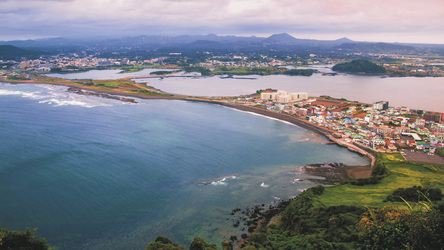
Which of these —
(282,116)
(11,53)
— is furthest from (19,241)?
(11,53)

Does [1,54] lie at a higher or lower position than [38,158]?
higher

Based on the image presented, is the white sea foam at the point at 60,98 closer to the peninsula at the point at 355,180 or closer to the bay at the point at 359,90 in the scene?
the bay at the point at 359,90

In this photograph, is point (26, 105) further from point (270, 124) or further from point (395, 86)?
point (395, 86)

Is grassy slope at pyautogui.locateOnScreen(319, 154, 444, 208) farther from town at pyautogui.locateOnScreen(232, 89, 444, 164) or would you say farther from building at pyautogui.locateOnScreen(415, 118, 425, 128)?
building at pyautogui.locateOnScreen(415, 118, 425, 128)

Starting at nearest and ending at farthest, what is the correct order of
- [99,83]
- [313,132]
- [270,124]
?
1. [313,132]
2. [270,124]
3. [99,83]

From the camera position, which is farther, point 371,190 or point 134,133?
point 134,133

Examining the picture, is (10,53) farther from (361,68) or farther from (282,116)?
(361,68)

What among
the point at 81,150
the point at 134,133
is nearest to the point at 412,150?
the point at 134,133

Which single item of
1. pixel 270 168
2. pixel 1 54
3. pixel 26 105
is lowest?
pixel 270 168

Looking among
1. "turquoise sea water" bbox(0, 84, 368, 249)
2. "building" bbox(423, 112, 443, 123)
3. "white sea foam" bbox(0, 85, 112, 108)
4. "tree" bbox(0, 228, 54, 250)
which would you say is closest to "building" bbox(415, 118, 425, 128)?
"building" bbox(423, 112, 443, 123)
